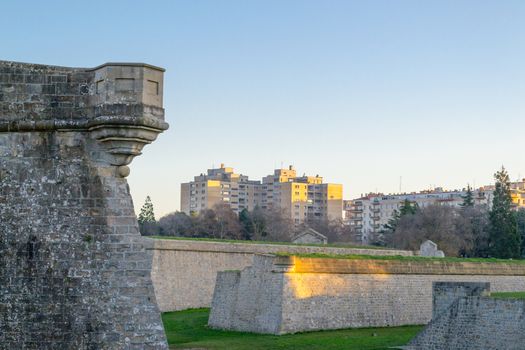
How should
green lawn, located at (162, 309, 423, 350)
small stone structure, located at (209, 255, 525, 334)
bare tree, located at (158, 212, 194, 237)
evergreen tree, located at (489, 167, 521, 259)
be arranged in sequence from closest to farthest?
green lawn, located at (162, 309, 423, 350) → small stone structure, located at (209, 255, 525, 334) → evergreen tree, located at (489, 167, 521, 259) → bare tree, located at (158, 212, 194, 237)

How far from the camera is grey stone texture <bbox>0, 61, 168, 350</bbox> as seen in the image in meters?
10.3

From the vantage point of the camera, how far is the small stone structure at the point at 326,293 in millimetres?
29297

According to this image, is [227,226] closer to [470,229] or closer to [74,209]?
[470,229]

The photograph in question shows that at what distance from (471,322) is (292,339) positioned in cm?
597

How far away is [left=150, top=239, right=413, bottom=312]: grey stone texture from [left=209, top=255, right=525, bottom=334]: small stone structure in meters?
6.69

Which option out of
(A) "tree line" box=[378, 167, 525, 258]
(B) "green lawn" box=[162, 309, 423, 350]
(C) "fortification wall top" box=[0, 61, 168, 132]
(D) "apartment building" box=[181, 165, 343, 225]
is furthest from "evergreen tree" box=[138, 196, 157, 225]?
(C) "fortification wall top" box=[0, 61, 168, 132]

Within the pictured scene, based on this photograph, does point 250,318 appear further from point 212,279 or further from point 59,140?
point 59,140

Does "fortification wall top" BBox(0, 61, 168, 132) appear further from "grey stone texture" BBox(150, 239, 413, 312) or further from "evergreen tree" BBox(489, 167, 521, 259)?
"evergreen tree" BBox(489, 167, 521, 259)

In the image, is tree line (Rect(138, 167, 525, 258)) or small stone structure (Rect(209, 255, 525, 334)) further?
tree line (Rect(138, 167, 525, 258))

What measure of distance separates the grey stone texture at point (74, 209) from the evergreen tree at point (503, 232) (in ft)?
191

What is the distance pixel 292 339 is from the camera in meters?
27.3

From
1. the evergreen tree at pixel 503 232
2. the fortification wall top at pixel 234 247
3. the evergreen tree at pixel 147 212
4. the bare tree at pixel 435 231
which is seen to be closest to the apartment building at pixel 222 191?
the evergreen tree at pixel 147 212

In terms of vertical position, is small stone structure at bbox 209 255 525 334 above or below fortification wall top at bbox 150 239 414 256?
below

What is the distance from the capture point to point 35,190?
10555mm
